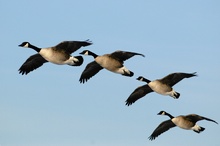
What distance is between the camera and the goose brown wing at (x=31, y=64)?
1024 inches

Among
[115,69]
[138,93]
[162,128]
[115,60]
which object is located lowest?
[162,128]

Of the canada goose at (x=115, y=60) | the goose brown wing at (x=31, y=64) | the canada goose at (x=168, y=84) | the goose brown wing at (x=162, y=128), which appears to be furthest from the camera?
the goose brown wing at (x=162, y=128)

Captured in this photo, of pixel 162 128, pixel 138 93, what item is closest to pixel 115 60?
pixel 138 93

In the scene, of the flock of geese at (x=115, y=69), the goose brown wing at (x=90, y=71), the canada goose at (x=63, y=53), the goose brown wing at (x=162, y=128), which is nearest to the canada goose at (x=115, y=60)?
the flock of geese at (x=115, y=69)

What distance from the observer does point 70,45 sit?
22266 mm

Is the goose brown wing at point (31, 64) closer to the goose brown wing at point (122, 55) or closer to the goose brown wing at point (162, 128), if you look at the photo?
the goose brown wing at point (122, 55)

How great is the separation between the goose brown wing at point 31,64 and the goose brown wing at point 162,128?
6313 mm

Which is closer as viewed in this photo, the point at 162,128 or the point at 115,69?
the point at 115,69

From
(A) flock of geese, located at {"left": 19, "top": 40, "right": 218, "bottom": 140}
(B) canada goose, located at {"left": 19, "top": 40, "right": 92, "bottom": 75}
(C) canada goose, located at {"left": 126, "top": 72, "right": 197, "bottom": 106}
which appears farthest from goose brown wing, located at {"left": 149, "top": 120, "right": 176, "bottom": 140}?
(B) canada goose, located at {"left": 19, "top": 40, "right": 92, "bottom": 75}

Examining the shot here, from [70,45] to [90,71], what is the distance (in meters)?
4.43

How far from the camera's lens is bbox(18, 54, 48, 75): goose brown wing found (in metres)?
26.0

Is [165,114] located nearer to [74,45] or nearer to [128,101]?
[128,101]

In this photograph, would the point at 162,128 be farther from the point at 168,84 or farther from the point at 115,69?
the point at 115,69

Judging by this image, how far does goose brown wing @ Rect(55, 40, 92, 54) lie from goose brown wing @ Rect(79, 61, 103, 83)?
389 cm
